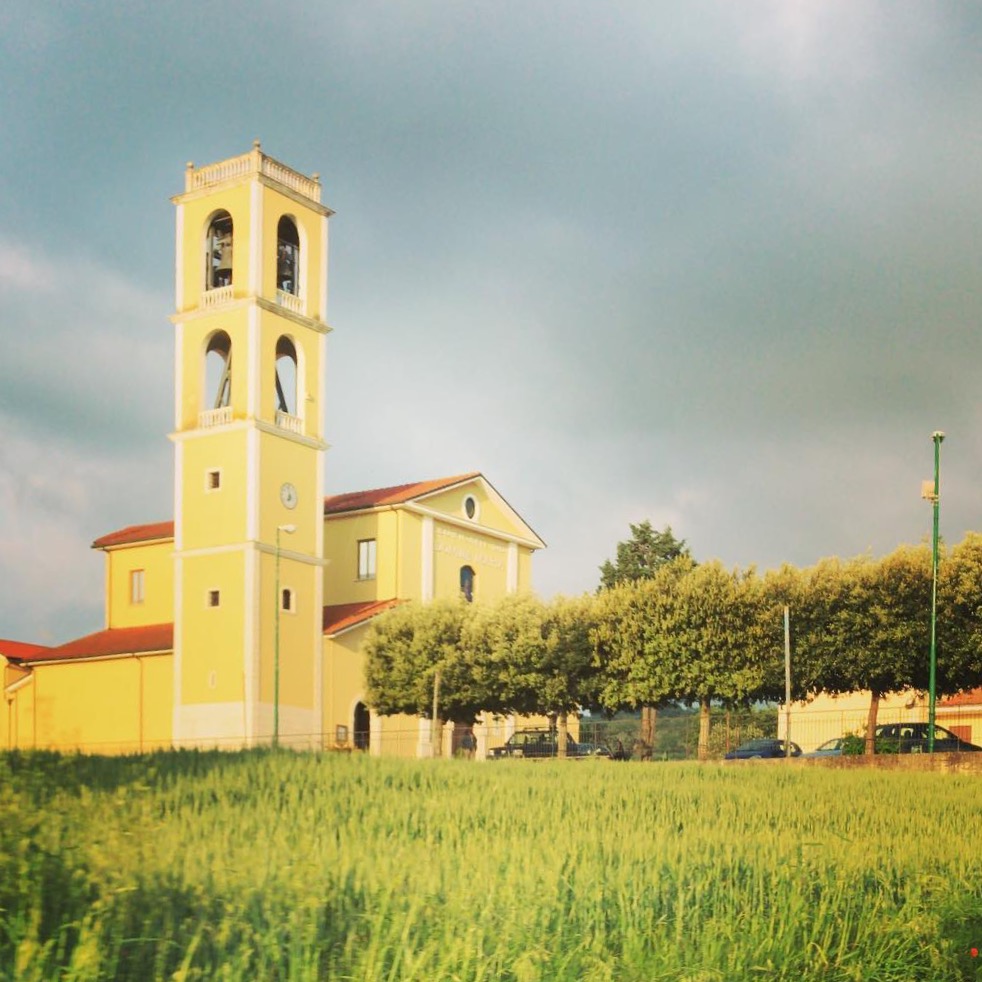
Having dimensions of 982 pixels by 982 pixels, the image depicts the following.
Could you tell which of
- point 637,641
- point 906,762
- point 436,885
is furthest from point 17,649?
point 436,885

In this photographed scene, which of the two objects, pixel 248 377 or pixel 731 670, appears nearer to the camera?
pixel 731 670

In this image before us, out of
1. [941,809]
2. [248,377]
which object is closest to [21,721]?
[248,377]

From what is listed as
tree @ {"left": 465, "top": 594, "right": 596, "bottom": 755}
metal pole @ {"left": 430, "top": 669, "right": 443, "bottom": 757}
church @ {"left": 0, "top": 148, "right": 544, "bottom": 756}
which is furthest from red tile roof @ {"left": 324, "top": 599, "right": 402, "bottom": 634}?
tree @ {"left": 465, "top": 594, "right": 596, "bottom": 755}

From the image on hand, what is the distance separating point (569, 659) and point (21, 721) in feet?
92.1

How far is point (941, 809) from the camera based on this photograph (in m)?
17.6

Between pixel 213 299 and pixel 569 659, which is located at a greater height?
pixel 213 299

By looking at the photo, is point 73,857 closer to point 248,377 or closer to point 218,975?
point 218,975

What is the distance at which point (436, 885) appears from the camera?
819cm

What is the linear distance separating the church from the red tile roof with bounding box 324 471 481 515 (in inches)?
9.6

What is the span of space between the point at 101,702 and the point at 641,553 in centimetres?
4004

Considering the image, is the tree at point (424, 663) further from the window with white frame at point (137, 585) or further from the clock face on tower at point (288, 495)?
the window with white frame at point (137, 585)

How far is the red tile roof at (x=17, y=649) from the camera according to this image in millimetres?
60750

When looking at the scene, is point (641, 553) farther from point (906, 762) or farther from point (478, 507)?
point (906, 762)

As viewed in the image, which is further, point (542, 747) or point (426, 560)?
point (426, 560)
